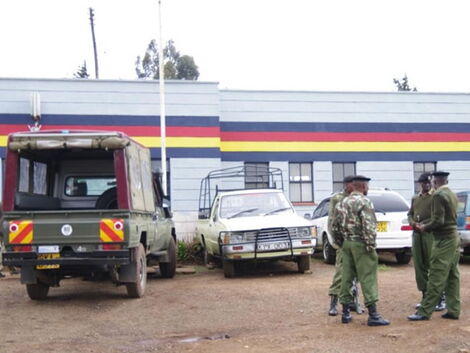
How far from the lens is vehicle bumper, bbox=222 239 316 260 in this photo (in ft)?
38.9

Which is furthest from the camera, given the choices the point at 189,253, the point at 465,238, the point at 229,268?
the point at 189,253

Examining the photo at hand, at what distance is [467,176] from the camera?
75.4 feet

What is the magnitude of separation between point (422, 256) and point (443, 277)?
2.27ft

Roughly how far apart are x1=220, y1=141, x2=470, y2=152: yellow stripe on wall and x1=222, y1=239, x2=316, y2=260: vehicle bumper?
961cm

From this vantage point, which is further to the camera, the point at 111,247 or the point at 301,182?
the point at 301,182

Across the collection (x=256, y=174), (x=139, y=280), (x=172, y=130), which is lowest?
(x=139, y=280)

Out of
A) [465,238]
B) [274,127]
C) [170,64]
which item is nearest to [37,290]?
[465,238]

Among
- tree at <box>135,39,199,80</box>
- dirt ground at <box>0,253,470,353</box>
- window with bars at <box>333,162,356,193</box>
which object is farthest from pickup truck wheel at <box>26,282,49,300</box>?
tree at <box>135,39,199,80</box>

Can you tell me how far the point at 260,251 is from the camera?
11.9m

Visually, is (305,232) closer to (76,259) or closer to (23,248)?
(76,259)

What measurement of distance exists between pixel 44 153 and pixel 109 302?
2752 millimetres

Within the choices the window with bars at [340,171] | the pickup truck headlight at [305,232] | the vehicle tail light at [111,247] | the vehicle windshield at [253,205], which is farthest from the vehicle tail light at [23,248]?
the window with bars at [340,171]

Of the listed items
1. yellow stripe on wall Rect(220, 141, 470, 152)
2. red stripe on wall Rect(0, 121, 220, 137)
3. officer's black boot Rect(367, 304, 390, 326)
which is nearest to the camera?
officer's black boot Rect(367, 304, 390, 326)

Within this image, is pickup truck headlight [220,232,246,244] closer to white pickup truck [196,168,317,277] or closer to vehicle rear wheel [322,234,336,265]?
white pickup truck [196,168,317,277]
